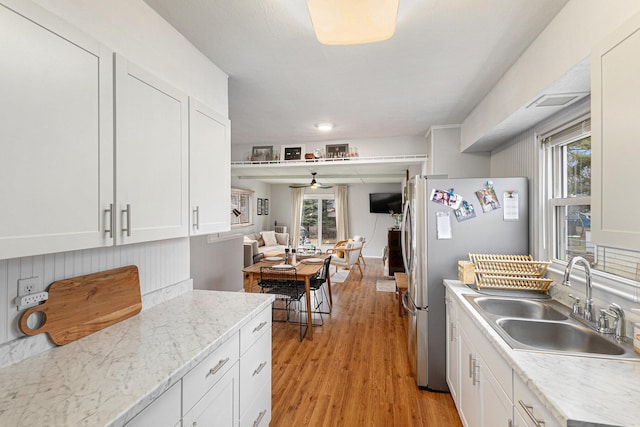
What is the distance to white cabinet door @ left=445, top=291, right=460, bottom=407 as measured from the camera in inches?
82.1

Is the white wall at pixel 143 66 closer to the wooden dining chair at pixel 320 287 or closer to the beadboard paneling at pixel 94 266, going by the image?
the beadboard paneling at pixel 94 266

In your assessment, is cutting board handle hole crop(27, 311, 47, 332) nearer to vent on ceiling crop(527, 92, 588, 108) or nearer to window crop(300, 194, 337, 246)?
vent on ceiling crop(527, 92, 588, 108)

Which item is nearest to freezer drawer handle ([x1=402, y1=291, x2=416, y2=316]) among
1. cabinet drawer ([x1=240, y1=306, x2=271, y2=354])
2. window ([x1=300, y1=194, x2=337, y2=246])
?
cabinet drawer ([x1=240, y1=306, x2=271, y2=354])

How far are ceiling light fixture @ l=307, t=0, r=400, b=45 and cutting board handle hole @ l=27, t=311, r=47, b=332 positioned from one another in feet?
5.52

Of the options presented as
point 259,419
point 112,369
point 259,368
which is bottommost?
point 259,419

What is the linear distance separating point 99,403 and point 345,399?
1883 millimetres

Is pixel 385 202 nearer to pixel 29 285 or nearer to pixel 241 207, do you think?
pixel 241 207

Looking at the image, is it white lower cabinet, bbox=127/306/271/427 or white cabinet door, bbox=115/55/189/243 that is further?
white cabinet door, bbox=115/55/189/243

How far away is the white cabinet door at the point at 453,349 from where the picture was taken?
2.09 metres

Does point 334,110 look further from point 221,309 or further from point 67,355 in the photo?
point 67,355

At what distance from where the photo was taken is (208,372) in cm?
128

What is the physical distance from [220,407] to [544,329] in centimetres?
171

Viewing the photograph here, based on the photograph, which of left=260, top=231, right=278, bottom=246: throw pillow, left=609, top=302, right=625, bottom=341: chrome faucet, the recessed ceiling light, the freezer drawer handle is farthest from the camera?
left=260, top=231, right=278, bottom=246: throw pillow

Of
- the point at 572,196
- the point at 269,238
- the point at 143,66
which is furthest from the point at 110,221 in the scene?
the point at 269,238
